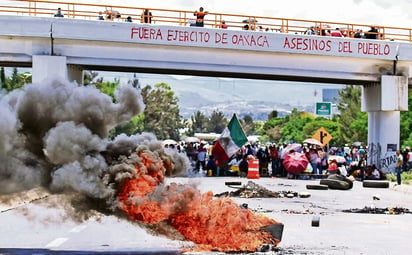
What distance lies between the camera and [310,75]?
34750 mm

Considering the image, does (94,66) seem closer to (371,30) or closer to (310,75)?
(310,75)

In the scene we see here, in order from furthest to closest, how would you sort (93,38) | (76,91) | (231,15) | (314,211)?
(231,15)
(93,38)
(314,211)
(76,91)

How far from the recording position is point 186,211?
1056cm

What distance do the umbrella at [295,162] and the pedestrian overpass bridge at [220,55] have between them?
378 centimetres

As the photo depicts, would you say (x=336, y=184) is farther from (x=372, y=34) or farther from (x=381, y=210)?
(x=372, y=34)

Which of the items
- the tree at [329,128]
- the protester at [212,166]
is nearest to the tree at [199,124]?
the tree at [329,128]

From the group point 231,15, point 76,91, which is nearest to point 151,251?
point 76,91

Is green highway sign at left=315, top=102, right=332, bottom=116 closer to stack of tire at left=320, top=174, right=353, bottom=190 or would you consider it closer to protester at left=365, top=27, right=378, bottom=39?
protester at left=365, top=27, right=378, bottom=39

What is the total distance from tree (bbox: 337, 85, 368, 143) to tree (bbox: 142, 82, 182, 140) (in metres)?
24.8

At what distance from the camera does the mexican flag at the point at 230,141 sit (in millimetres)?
33906

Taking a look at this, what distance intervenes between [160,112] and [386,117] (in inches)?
2908

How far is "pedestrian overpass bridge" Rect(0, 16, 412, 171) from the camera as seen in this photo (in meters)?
30.7

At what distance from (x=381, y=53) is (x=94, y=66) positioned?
45.6ft

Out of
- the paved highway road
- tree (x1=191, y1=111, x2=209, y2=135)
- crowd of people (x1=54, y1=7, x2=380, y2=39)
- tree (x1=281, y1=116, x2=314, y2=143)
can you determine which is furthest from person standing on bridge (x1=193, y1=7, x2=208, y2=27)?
tree (x1=191, y1=111, x2=209, y2=135)
